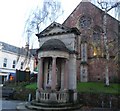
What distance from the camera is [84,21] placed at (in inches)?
1126

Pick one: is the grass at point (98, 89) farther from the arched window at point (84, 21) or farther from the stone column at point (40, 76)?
the arched window at point (84, 21)

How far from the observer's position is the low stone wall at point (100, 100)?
1483 centimetres

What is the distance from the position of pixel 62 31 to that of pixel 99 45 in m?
11.8

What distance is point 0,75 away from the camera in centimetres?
3328

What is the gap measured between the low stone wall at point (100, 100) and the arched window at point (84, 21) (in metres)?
15.1

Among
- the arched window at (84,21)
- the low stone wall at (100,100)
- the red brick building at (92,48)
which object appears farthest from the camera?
the arched window at (84,21)

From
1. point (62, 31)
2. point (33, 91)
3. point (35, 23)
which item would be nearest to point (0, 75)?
point (35, 23)

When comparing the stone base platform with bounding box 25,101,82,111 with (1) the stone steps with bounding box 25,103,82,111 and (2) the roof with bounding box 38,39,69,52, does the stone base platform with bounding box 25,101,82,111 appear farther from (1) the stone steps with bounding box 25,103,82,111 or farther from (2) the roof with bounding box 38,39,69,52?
(2) the roof with bounding box 38,39,69,52

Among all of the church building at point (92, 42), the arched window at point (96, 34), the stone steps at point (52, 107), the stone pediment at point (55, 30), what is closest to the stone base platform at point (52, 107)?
the stone steps at point (52, 107)

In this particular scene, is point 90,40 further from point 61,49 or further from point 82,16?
point 61,49

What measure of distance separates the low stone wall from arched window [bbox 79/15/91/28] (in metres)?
15.1

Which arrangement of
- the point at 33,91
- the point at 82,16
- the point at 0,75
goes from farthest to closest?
the point at 0,75 < the point at 82,16 < the point at 33,91

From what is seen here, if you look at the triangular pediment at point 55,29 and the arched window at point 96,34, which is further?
the arched window at point 96,34

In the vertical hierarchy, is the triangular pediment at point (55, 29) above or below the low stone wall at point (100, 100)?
above
